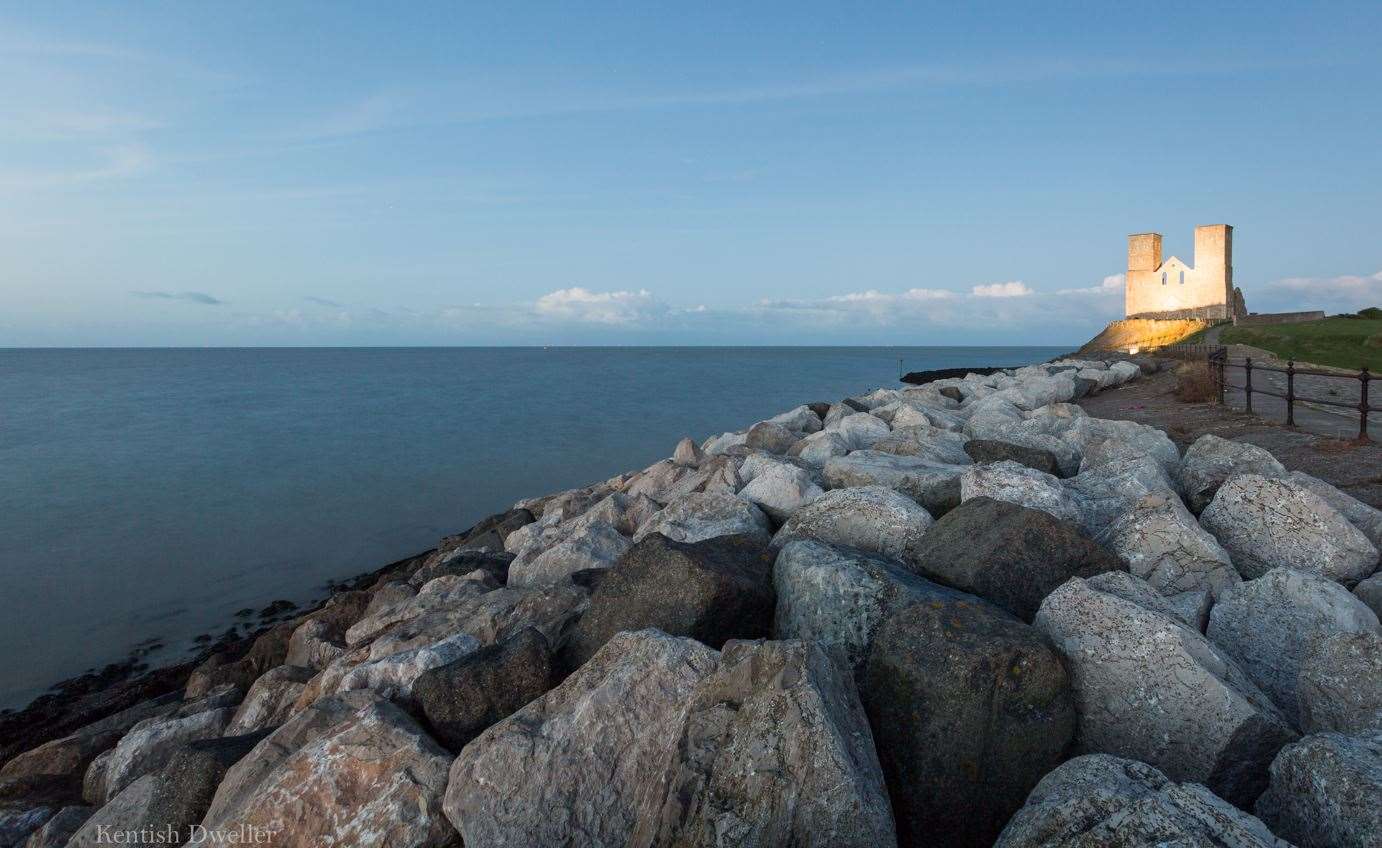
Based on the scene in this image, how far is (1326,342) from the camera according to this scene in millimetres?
21297

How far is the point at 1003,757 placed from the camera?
2.77m

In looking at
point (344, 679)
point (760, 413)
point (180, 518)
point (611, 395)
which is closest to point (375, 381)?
point (611, 395)

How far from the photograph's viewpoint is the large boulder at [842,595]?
352 centimetres

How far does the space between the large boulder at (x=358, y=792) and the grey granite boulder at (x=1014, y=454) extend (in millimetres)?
4906

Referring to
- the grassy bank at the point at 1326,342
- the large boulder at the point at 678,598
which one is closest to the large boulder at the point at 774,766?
the large boulder at the point at 678,598

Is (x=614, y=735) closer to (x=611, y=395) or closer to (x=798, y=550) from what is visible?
(x=798, y=550)

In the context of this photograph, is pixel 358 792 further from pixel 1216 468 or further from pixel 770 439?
pixel 770 439

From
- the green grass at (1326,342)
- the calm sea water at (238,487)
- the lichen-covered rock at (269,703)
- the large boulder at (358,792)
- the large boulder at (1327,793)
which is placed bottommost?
the calm sea water at (238,487)

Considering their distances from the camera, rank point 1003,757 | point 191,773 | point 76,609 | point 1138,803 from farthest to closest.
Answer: point 76,609, point 191,773, point 1003,757, point 1138,803

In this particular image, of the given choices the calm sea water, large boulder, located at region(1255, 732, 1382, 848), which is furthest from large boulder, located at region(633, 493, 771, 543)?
the calm sea water

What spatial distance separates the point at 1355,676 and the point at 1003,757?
4.67 feet

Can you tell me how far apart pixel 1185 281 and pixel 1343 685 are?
49747 millimetres

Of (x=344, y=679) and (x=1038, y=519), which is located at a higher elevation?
(x=1038, y=519)

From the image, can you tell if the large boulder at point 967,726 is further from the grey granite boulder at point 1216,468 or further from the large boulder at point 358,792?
the grey granite boulder at point 1216,468
